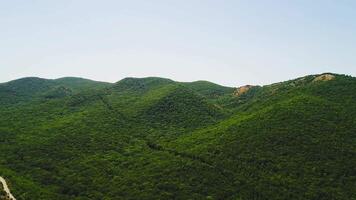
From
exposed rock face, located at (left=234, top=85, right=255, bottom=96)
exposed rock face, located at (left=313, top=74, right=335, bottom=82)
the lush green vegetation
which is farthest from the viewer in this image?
→ exposed rock face, located at (left=234, top=85, right=255, bottom=96)

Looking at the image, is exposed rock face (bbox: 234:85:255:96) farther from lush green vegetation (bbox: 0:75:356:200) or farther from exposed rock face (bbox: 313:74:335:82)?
exposed rock face (bbox: 313:74:335:82)

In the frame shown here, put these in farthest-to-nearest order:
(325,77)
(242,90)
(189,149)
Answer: (242,90) < (325,77) < (189,149)

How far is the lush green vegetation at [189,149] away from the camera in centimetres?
8819

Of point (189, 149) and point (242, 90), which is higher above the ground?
point (242, 90)

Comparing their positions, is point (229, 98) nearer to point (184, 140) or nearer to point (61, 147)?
point (184, 140)

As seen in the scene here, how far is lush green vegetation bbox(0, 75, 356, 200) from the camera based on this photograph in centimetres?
8819

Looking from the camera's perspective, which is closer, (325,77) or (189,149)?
(189,149)

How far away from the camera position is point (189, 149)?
10750 cm

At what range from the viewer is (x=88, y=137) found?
116875 mm

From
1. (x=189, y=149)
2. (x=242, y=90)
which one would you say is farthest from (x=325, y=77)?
(x=189, y=149)

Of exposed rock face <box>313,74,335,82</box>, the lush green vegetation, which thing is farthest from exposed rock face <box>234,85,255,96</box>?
exposed rock face <box>313,74,335,82</box>

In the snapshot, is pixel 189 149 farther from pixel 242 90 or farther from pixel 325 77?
pixel 242 90

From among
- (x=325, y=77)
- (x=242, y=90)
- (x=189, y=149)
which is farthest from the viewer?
(x=242, y=90)

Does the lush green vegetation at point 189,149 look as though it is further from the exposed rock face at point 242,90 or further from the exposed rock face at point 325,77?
the exposed rock face at point 242,90
